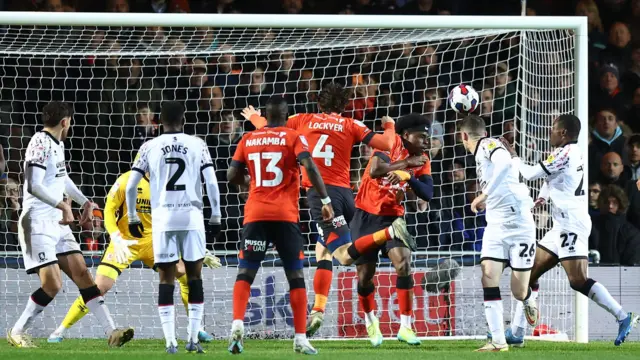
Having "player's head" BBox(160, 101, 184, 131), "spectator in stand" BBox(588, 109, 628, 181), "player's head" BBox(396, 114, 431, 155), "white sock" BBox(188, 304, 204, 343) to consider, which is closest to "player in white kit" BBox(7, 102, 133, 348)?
"white sock" BBox(188, 304, 204, 343)

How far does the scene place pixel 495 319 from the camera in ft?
30.8

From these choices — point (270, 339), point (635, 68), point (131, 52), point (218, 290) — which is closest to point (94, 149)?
point (131, 52)

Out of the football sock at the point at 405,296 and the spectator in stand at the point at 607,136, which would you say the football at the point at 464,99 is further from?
the spectator in stand at the point at 607,136

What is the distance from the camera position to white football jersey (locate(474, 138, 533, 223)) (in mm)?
9430

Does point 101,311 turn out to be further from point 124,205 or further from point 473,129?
point 473,129

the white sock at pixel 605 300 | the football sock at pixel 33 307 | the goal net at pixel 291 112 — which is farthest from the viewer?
the goal net at pixel 291 112

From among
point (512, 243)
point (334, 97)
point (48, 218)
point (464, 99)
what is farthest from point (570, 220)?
point (48, 218)

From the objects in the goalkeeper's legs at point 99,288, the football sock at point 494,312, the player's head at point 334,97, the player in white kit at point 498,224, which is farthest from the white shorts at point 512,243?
the goalkeeper's legs at point 99,288

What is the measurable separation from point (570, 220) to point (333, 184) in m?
2.16

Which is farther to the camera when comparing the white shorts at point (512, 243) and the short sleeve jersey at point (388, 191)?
the short sleeve jersey at point (388, 191)

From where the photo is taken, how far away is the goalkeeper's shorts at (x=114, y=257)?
1078 cm

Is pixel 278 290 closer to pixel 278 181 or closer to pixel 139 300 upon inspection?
pixel 139 300

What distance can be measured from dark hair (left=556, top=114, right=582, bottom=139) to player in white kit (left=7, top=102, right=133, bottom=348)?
4.19 meters

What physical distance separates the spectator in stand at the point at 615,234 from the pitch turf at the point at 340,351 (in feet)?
7.10
